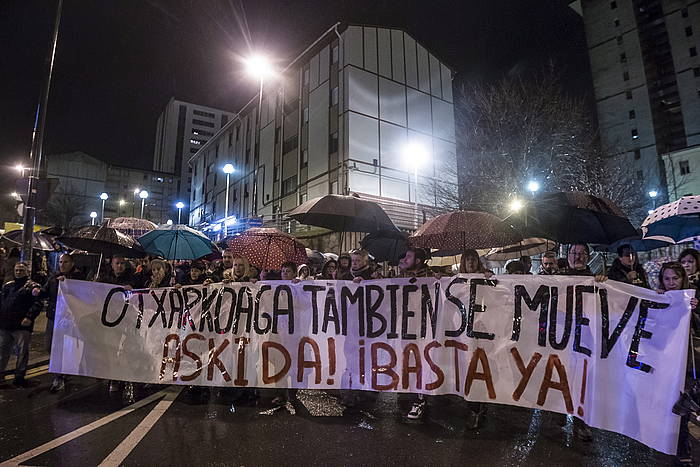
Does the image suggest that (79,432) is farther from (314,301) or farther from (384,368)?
(384,368)

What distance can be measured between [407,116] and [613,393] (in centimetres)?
2554

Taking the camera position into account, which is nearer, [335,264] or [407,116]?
[335,264]

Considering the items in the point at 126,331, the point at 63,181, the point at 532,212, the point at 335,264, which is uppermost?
the point at 63,181

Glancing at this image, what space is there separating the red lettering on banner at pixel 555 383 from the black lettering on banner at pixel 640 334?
1.92ft

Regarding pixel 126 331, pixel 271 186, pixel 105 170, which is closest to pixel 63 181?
pixel 105 170

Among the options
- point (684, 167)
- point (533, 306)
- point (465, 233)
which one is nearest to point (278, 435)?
point (533, 306)

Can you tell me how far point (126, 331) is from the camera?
5383mm

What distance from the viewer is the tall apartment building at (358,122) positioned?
2516 cm

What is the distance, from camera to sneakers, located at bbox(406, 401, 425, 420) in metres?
4.55

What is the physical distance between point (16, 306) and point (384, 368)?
5.28m

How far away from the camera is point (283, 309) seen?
16.8ft

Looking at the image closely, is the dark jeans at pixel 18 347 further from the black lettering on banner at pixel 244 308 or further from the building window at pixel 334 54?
the building window at pixel 334 54

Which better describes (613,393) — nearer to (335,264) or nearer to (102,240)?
(335,264)

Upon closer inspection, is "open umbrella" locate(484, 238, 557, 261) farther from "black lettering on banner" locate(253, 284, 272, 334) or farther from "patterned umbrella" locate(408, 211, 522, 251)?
"black lettering on banner" locate(253, 284, 272, 334)
